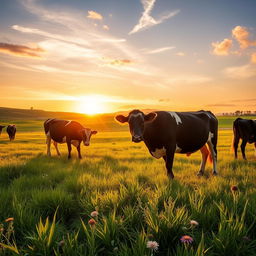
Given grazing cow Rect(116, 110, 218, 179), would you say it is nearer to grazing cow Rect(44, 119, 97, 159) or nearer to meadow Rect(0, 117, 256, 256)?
meadow Rect(0, 117, 256, 256)

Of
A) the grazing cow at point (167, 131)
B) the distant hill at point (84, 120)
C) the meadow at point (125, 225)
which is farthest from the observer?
the distant hill at point (84, 120)

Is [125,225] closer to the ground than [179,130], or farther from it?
closer to the ground

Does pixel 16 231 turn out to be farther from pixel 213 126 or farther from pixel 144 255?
pixel 213 126

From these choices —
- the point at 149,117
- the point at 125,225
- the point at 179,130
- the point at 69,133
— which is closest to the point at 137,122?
the point at 149,117

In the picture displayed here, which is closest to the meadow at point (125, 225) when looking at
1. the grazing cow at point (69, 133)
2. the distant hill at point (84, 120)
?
the grazing cow at point (69, 133)

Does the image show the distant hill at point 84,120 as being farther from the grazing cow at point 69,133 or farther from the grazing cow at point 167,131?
the grazing cow at point 167,131

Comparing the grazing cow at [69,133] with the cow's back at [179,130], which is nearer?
the cow's back at [179,130]

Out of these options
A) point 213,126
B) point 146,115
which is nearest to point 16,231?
point 146,115

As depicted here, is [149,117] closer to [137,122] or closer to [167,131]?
[137,122]

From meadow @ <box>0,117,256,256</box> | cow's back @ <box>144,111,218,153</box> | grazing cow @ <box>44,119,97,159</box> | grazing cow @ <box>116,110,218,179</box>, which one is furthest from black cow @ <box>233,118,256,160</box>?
grazing cow @ <box>44,119,97,159</box>

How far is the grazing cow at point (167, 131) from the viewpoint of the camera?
568cm

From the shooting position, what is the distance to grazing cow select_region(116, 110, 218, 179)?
18.6ft

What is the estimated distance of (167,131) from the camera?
633 centimetres

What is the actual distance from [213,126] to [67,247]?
23.6 feet
